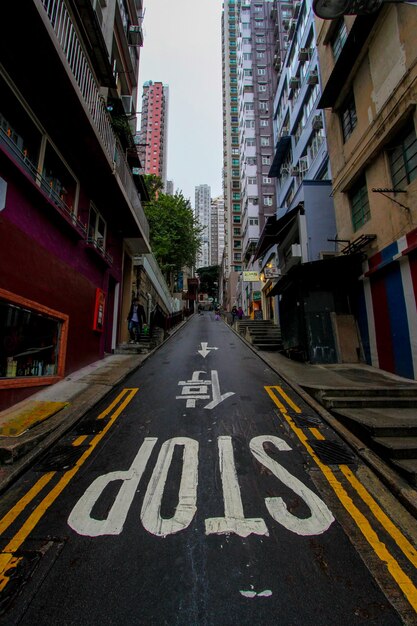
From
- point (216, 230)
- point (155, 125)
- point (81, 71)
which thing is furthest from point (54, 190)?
point (216, 230)

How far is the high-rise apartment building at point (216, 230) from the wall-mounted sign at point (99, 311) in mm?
150524

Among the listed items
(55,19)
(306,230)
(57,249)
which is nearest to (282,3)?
(306,230)

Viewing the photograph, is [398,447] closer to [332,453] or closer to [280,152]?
[332,453]

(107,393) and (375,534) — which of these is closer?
(375,534)

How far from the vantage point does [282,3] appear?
4353 cm

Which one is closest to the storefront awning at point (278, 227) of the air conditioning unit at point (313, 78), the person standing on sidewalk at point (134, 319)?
the air conditioning unit at point (313, 78)

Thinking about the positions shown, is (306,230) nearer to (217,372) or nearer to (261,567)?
(217,372)

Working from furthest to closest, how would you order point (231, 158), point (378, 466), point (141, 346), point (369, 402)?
point (231, 158) < point (141, 346) < point (369, 402) < point (378, 466)

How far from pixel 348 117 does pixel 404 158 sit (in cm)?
439

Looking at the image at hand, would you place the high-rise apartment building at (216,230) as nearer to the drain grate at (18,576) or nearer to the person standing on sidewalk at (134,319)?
the person standing on sidewalk at (134,319)

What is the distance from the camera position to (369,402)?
5.75m

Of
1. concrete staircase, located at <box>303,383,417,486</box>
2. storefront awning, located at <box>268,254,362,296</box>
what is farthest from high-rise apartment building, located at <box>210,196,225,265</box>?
concrete staircase, located at <box>303,383,417,486</box>

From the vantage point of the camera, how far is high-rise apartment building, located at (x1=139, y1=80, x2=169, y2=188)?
349ft

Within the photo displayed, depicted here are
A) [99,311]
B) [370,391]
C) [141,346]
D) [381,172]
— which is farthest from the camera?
[141,346]
